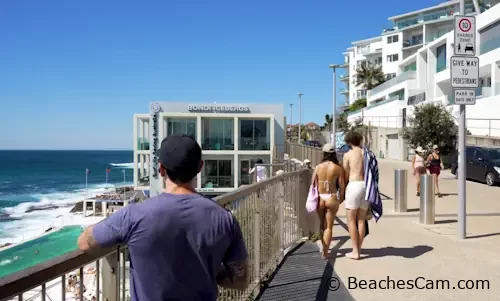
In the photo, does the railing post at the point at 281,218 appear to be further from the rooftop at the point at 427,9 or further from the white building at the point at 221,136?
the rooftop at the point at 427,9

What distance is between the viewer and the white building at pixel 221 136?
40.0m

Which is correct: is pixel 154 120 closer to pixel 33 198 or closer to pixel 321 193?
pixel 321 193

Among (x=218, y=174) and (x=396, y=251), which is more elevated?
(x=396, y=251)

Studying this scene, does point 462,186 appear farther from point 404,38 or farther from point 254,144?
point 404,38

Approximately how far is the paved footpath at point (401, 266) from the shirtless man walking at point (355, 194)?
373 mm

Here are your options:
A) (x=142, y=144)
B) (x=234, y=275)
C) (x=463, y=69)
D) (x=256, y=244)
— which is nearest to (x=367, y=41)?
(x=142, y=144)

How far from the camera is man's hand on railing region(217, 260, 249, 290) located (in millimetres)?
2147

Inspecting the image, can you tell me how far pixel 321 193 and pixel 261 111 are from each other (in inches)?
1492

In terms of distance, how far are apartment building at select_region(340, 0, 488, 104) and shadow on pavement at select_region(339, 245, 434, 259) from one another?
48.3 m

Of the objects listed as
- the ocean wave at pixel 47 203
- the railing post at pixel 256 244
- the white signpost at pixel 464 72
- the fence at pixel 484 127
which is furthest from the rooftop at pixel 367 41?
the railing post at pixel 256 244

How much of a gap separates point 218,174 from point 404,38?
146ft

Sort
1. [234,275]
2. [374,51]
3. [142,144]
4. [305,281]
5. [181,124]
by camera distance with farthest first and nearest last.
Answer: [374,51] < [142,144] < [181,124] < [305,281] < [234,275]

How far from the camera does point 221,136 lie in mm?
40781

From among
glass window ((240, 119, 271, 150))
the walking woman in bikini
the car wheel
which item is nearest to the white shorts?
the walking woman in bikini
